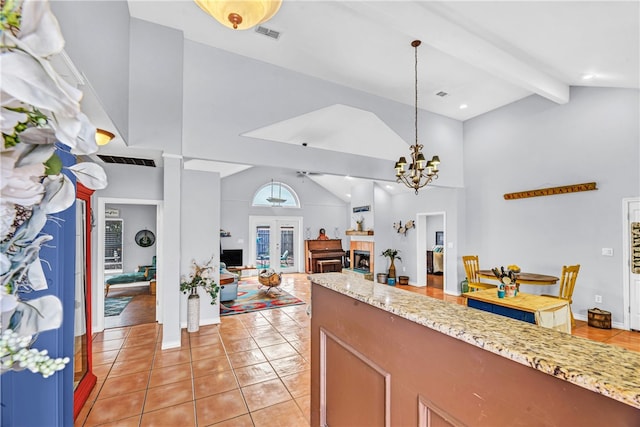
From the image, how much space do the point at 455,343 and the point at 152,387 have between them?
3080mm

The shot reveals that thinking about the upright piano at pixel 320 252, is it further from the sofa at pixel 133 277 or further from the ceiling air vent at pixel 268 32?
the ceiling air vent at pixel 268 32

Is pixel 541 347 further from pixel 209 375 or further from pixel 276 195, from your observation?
pixel 276 195

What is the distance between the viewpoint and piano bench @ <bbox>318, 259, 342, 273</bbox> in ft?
33.0

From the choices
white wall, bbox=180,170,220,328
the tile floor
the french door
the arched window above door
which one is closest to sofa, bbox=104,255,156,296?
the tile floor

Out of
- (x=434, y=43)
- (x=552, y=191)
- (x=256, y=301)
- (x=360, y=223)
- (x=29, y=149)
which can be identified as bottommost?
(x=256, y=301)

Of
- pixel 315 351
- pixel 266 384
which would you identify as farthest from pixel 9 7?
pixel 266 384

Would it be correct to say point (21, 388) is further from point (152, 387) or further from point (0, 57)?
point (152, 387)

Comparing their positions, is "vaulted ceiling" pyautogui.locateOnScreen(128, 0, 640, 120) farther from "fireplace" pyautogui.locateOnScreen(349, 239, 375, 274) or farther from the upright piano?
the upright piano

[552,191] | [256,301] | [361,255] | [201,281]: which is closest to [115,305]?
[201,281]

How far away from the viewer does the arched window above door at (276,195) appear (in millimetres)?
10047

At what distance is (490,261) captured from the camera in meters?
6.37

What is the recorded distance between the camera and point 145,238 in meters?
8.13

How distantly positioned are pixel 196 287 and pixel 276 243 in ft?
18.1

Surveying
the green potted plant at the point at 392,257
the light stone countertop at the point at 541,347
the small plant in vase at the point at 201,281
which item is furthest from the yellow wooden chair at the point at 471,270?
the light stone countertop at the point at 541,347
